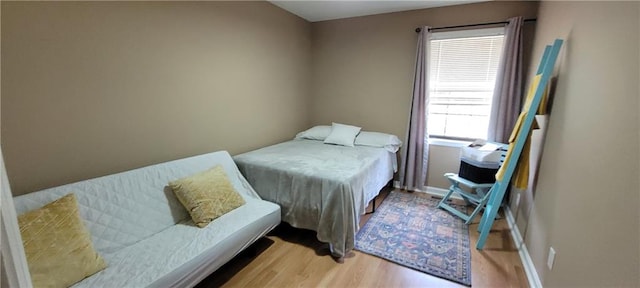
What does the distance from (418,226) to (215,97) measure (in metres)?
2.44

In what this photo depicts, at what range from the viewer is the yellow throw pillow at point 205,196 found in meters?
1.94

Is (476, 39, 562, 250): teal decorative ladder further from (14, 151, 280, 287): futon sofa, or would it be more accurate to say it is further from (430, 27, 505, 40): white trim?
(14, 151, 280, 287): futon sofa

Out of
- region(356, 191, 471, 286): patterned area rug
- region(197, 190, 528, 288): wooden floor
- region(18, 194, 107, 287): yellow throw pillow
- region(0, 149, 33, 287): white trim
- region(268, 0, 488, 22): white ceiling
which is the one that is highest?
region(268, 0, 488, 22): white ceiling

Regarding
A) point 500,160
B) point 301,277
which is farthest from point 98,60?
point 500,160

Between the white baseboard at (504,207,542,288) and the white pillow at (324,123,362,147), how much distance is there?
187 centimetres

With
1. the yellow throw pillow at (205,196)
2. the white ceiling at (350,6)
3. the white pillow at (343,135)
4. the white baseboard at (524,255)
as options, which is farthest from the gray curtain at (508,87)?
the yellow throw pillow at (205,196)

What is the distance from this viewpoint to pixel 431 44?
334 centimetres

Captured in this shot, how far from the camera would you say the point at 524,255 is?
2.10 meters

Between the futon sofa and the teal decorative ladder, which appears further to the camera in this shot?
the teal decorative ladder

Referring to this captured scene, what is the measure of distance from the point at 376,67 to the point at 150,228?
314cm

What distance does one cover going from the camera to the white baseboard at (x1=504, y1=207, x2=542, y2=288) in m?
1.82

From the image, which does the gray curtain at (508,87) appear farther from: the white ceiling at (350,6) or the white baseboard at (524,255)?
the white baseboard at (524,255)

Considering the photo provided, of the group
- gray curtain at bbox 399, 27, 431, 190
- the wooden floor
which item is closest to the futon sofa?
the wooden floor

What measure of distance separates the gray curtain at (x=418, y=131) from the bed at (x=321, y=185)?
26.7 inches
